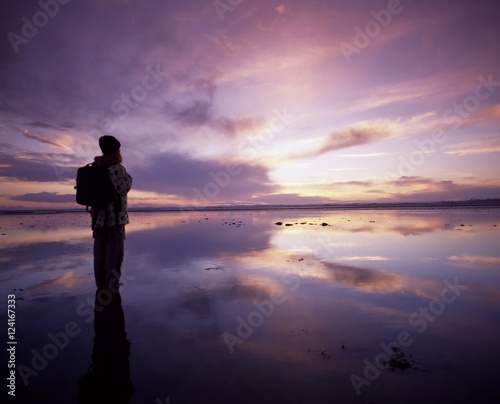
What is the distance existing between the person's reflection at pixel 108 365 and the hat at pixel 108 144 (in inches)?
130

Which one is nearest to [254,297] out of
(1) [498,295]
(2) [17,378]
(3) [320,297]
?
(3) [320,297]

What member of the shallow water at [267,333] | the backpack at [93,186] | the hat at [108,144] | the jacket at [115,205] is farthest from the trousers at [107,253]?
the hat at [108,144]

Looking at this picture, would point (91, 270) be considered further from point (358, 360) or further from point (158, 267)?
point (358, 360)

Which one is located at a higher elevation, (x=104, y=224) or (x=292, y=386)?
(x=104, y=224)

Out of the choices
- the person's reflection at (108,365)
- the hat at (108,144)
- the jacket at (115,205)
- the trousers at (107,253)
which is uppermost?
the hat at (108,144)

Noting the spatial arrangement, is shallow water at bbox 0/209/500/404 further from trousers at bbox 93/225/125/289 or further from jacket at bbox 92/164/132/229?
jacket at bbox 92/164/132/229

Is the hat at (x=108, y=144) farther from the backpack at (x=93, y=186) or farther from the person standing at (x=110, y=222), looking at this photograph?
the backpack at (x=93, y=186)

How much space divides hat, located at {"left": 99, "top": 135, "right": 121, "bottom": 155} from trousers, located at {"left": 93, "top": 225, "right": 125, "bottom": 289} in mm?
1604

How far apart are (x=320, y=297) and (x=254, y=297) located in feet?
5.24

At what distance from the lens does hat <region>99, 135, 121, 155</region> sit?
5992mm

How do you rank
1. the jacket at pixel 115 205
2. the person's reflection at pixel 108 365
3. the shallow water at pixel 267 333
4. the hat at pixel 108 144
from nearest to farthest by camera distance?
the person's reflection at pixel 108 365 < the shallow water at pixel 267 333 < the jacket at pixel 115 205 < the hat at pixel 108 144

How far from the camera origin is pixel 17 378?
367 centimetres

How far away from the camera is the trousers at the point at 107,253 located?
5.94 metres

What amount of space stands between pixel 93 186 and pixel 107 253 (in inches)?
54.8
